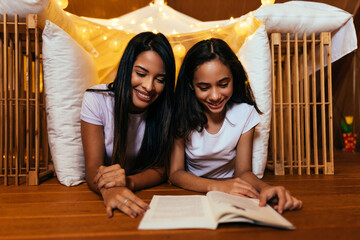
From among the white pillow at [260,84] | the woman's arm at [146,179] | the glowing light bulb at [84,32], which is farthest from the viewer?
the glowing light bulb at [84,32]

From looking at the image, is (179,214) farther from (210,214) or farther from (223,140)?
(223,140)

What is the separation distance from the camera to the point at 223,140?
1399 millimetres

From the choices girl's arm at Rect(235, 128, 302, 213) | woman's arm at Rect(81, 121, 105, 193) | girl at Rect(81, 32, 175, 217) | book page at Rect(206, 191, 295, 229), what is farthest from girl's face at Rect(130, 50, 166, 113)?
book page at Rect(206, 191, 295, 229)

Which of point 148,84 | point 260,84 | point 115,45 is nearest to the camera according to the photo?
point 148,84

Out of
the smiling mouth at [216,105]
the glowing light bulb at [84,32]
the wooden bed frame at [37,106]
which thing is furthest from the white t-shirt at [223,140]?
the glowing light bulb at [84,32]

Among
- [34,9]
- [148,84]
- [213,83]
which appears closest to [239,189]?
[213,83]

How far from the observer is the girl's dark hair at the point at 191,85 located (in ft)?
4.35

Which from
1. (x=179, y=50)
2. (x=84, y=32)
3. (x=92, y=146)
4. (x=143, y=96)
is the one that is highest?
(x=84, y=32)

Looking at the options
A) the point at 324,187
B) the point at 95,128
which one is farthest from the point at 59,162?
the point at 324,187

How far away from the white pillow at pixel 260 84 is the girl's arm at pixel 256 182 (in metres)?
0.21

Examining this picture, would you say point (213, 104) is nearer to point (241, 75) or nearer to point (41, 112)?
point (241, 75)

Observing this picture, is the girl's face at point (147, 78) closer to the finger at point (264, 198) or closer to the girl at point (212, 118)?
the girl at point (212, 118)

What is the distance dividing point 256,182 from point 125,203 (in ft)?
1.72

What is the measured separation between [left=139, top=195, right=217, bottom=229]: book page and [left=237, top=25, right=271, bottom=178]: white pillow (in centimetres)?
67
